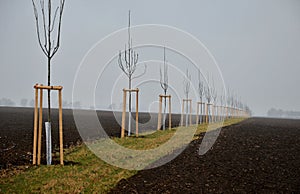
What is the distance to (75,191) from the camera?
6.43 m

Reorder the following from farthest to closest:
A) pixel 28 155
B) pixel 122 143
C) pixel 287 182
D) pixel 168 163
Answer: pixel 122 143 → pixel 28 155 → pixel 168 163 → pixel 287 182

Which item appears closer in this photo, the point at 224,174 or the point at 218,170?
the point at 224,174

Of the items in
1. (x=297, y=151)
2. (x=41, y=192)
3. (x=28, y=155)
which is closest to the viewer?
(x=41, y=192)

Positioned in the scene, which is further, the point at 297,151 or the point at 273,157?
the point at 297,151

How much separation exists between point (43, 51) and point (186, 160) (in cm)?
520

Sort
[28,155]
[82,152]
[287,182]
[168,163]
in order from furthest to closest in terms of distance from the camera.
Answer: [82,152]
[28,155]
[168,163]
[287,182]

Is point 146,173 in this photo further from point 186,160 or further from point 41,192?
point 41,192

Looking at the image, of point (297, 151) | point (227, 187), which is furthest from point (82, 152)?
point (297, 151)

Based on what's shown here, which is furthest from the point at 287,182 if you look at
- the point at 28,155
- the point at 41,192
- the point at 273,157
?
the point at 28,155

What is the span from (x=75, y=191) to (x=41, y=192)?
25.9 inches

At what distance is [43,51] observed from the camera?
934 centimetres

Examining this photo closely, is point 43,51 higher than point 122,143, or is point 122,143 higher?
point 43,51

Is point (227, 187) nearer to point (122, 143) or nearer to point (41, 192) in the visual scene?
point (41, 192)

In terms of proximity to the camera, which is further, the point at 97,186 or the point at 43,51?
the point at 43,51
